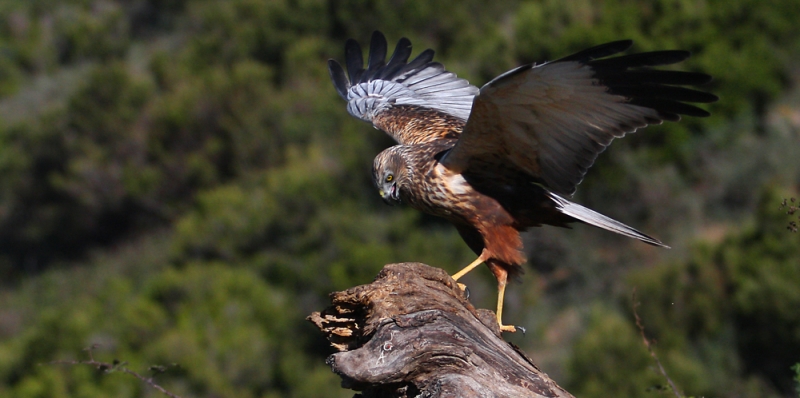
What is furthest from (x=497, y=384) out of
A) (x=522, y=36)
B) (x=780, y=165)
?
(x=522, y=36)

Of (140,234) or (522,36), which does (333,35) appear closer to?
(140,234)

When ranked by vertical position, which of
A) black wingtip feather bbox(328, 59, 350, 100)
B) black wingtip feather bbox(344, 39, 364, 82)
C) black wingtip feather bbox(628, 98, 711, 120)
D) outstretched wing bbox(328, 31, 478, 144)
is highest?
black wingtip feather bbox(344, 39, 364, 82)

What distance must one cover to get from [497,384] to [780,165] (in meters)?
13.0

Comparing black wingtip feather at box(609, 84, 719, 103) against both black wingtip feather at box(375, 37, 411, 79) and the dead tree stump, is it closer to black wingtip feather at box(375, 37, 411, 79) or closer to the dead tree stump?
the dead tree stump

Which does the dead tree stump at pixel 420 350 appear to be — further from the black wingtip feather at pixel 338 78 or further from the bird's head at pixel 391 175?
the black wingtip feather at pixel 338 78

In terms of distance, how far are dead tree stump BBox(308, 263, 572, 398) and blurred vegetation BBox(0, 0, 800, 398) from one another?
0.78 meters

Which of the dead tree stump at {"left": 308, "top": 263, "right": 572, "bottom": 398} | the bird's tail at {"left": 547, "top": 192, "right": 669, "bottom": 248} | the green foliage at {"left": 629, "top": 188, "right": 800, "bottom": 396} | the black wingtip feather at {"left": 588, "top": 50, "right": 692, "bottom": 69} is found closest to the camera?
the dead tree stump at {"left": 308, "top": 263, "right": 572, "bottom": 398}

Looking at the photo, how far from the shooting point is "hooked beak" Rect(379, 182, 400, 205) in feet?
19.2

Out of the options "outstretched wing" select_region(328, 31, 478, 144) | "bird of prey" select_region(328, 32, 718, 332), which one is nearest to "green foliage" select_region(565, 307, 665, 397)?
"outstretched wing" select_region(328, 31, 478, 144)

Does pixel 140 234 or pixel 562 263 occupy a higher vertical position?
pixel 140 234

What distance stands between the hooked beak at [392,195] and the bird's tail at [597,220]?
91cm

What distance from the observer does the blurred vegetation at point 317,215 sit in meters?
13.5

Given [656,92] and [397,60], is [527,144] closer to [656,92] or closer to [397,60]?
[656,92]

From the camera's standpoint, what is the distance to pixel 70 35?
39188 mm
